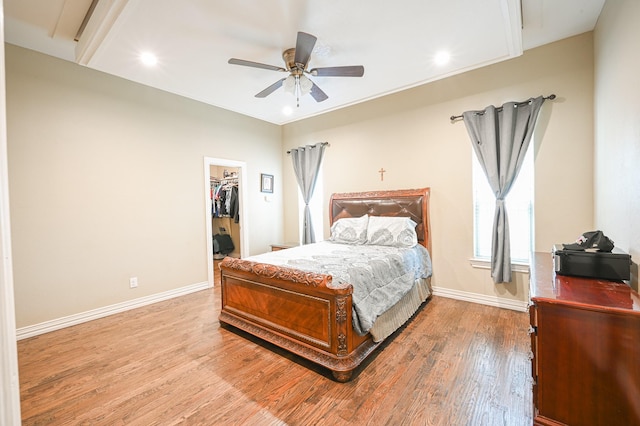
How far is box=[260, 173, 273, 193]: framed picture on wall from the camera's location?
5.17 m

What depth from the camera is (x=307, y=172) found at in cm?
507

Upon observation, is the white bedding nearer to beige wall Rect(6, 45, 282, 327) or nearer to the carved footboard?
the carved footboard

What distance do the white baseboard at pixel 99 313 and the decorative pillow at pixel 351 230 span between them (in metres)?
2.25

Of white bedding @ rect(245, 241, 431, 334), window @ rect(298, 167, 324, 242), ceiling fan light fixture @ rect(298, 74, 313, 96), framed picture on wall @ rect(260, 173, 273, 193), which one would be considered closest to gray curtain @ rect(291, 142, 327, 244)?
window @ rect(298, 167, 324, 242)

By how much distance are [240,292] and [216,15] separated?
2538 millimetres

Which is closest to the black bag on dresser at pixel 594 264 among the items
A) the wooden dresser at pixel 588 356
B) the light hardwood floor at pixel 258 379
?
the wooden dresser at pixel 588 356

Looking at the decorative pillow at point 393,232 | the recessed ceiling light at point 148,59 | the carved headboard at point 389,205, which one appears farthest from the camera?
the carved headboard at point 389,205

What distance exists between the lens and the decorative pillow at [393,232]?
3482 mm

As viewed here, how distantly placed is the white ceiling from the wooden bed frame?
2.20 m

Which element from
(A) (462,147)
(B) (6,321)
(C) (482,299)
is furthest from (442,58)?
(B) (6,321)

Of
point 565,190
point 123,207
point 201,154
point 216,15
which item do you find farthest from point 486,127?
point 123,207

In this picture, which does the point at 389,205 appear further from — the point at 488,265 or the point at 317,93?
the point at 317,93

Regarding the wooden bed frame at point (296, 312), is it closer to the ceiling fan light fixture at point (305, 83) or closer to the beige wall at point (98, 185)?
the beige wall at point (98, 185)

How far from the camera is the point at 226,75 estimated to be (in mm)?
3420
